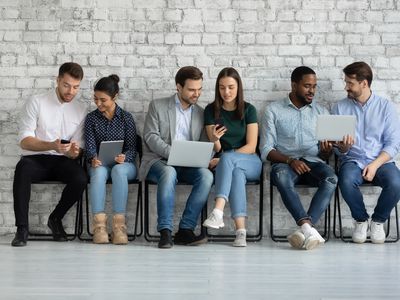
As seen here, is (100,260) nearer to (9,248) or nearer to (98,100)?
(9,248)

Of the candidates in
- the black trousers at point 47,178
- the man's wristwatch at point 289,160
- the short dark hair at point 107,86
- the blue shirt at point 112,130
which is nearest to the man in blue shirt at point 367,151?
the man's wristwatch at point 289,160

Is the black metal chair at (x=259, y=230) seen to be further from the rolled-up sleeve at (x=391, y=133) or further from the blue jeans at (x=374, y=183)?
the rolled-up sleeve at (x=391, y=133)

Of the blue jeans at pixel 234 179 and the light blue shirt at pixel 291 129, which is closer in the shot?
the blue jeans at pixel 234 179

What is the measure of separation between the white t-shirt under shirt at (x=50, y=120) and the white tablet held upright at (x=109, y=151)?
0.25 metres

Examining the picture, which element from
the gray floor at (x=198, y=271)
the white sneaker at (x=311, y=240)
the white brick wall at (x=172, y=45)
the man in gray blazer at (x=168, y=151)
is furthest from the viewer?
the white brick wall at (x=172, y=45)

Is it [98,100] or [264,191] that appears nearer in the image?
[98,100]

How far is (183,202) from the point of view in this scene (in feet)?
19.9

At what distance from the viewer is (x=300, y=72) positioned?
19.0ft

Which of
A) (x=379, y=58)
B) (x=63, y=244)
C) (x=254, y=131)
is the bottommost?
(x=63, y=244)

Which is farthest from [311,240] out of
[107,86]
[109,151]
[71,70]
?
[71,70]

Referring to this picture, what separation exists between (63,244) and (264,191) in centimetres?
158

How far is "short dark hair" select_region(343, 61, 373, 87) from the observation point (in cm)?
575

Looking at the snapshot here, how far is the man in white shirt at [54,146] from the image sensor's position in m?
5.57

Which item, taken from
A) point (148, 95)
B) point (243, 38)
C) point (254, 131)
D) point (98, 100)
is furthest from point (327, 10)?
point (98, 100)
